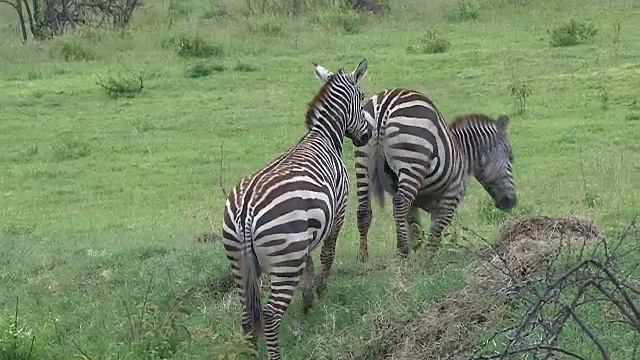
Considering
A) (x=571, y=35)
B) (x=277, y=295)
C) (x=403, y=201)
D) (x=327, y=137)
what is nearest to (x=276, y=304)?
(x=277, y=295)

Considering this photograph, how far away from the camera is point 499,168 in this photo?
27.0 ft

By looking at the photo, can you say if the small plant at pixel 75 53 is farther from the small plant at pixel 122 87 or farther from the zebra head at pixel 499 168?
the zebra head at pixel 499 168

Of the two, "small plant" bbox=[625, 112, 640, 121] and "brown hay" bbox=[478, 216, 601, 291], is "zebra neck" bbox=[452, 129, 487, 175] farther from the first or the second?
"small plant" bbox=[625, 112, 640, 121]

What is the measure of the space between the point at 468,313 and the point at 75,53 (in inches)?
616

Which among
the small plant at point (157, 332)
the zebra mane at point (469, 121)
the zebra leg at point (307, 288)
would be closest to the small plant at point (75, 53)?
the zebra mane at point (469, 121)

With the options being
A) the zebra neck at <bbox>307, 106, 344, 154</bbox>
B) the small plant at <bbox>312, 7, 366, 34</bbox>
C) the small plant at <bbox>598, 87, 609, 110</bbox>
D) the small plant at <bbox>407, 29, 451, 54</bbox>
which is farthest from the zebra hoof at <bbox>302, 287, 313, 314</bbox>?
the small plant at <bbox>312, 7, 366, 34</bbox>

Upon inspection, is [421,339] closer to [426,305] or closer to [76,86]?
[426,305]

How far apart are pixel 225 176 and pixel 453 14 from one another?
1131 centimetres

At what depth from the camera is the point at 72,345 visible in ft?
21.4

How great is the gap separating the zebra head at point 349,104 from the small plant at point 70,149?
6554mm

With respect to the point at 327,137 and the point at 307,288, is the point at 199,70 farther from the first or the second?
the point at 307,288

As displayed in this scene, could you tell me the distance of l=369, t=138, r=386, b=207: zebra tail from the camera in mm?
7387

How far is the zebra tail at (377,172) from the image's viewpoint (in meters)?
7.39

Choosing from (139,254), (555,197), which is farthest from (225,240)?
(555,197)
